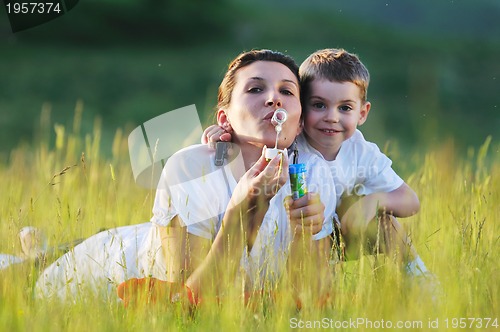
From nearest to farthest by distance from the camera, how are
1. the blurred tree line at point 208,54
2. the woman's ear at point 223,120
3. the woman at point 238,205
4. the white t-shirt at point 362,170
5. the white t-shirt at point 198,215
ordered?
the woman at point 238,205, the white t-shirt at point 198,215, the woman's ear at point 223,120, the white t-shirt at point 362,170, the blurred tree line at point 208,54

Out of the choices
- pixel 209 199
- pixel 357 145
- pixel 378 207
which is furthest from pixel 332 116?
pixel 209 199

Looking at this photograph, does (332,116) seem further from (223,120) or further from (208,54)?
(208,54)

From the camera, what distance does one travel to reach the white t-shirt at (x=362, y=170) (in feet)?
13.0

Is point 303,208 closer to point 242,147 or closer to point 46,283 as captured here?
point 242,147

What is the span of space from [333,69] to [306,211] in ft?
2.36

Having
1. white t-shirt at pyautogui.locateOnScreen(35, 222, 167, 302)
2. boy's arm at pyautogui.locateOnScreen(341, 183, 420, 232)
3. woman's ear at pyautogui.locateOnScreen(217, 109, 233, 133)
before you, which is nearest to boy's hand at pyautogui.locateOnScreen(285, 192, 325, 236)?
boy's arm at pyautogui.locateOnScreen(341, 183, 420, 232)

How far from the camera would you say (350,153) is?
4.03m

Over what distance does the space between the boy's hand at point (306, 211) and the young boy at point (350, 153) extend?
10.3 inches

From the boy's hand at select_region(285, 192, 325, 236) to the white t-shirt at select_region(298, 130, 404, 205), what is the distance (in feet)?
1.50

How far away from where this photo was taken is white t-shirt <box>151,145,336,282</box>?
11.9 ft

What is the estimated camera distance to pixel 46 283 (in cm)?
352

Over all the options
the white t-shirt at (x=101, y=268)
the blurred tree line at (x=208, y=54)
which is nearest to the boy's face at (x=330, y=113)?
the white t-shirt at (x=101, y=268)

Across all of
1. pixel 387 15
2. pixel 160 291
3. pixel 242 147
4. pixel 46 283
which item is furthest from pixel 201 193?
pixel 387 15

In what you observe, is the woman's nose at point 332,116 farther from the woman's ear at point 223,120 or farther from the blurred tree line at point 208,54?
the blurred tree line at point 208,54
